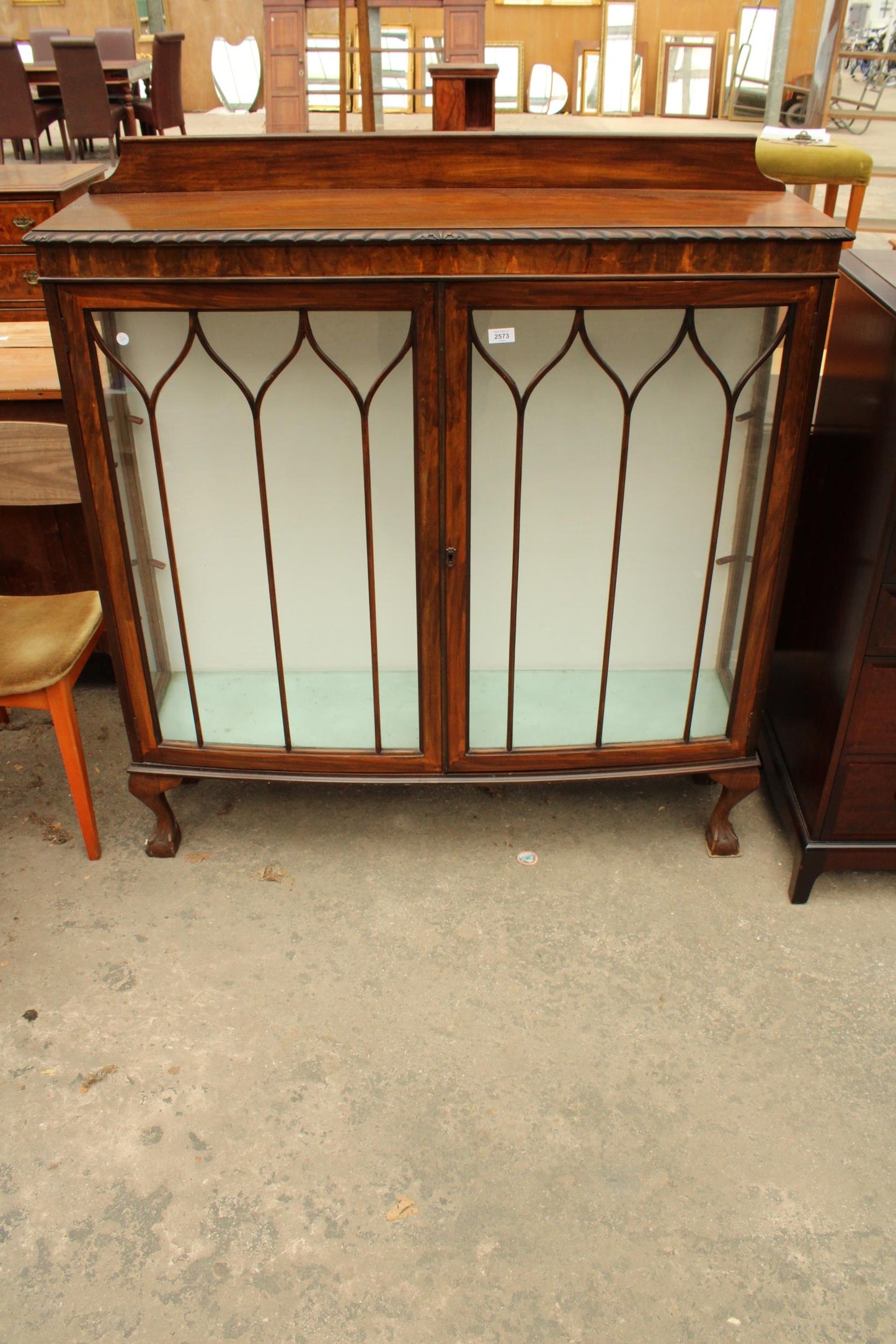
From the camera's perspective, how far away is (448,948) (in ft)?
6.23

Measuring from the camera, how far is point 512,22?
9.64 meters

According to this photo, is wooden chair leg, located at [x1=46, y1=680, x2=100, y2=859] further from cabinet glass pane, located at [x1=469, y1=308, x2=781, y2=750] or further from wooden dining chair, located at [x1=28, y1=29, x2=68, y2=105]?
wooden dining chair, located at [x1=28, y1=29, x2=68, y2=105]

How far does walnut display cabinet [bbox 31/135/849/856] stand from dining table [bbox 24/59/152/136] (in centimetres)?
672

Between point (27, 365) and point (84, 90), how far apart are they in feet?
19.9

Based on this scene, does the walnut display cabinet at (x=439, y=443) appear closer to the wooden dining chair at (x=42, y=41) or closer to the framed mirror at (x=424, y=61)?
the framed mirror at (x=424, y=61)

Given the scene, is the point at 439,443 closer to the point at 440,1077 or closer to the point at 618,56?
the point at 440,1077

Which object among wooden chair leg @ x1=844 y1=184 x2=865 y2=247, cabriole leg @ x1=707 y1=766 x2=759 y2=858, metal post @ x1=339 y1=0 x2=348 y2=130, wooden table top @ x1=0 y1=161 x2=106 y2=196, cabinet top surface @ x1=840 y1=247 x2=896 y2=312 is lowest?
cabriole leg @ x1=707 y1=766 x2=759 y2=858

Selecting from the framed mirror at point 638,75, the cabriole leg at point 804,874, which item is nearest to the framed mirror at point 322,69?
A: the framed mirror at point 638,75

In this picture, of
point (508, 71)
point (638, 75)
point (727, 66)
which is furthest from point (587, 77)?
point (727, 66)

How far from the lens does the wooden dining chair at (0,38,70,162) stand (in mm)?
6953

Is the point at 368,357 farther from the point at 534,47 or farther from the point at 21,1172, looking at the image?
the point at 534,47

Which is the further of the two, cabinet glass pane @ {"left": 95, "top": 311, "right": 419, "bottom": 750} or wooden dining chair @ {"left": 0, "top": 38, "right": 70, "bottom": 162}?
wooden dining chair @ {"left": 0, "top": 38, "right": 70, "bottom": 162}

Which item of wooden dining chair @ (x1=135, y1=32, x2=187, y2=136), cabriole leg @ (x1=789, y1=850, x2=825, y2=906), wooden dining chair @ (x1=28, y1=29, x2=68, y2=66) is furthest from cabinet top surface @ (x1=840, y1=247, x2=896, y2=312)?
wooden dining chair @ (x1=28, y1=29, x2=68, y2=66)

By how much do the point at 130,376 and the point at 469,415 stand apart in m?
0.60
